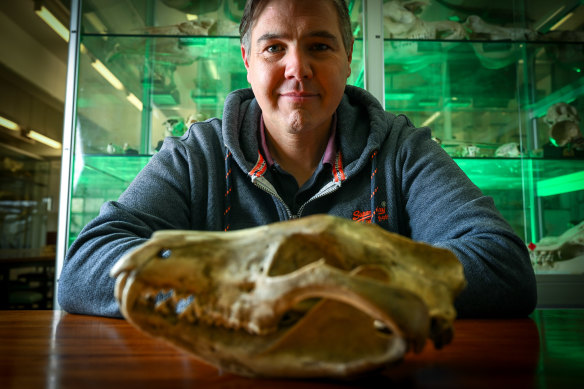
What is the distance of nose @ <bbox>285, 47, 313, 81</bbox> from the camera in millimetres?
1197

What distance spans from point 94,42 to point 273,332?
6.94ft

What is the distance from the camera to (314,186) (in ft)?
4.30

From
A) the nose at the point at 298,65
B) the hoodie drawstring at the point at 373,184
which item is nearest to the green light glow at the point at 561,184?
the hoodie drawstring at the point at 373,184

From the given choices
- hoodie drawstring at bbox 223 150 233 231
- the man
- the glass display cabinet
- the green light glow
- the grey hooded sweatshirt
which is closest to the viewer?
the grey hooded sweatshirt

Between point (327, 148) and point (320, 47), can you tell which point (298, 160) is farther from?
point (320, 47)

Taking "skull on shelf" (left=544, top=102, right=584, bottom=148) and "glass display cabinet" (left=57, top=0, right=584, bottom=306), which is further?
"skull on shelf" (left=544, top=102, right=584, bottom=148)

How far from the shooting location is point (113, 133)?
7.16 ft

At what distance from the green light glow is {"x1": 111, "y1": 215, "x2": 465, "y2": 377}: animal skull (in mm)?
2121

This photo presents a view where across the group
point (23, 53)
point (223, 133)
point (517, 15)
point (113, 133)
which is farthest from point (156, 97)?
point (23, 53)

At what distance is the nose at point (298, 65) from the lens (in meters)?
1.20

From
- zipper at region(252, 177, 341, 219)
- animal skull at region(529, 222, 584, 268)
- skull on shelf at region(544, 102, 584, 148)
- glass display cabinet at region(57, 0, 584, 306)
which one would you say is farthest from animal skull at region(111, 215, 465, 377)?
skull on shelf at region(544, 102, 584, 148)

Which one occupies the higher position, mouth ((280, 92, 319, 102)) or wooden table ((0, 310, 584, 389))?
mouth ((280, 92, 319, 102))

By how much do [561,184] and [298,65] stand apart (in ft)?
5.62

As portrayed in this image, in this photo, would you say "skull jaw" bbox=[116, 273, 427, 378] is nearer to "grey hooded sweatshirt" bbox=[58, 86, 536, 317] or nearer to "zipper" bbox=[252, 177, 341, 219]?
"grey hooded sweatshirt" bbox=[58, 86, 536, 317]
